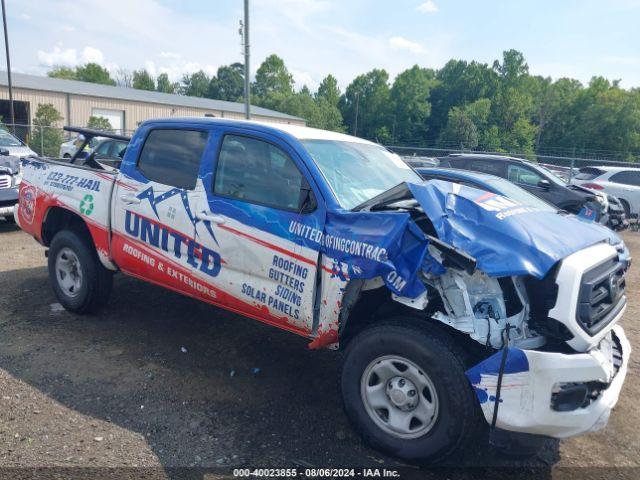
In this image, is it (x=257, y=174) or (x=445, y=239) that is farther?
(x=257, y=174)

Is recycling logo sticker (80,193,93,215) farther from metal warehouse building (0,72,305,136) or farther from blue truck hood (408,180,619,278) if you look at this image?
metal warehouse building (0,72,305,136)

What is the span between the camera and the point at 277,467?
9.55ft

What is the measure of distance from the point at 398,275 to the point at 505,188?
132 inches

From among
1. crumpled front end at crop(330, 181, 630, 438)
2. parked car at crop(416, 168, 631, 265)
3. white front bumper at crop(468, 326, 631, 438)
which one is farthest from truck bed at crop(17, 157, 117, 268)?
white front bumper at crop(468, 326, 631, 438)

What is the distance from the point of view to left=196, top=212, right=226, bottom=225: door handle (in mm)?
3660

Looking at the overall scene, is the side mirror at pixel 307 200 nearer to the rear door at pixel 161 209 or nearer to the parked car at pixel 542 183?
the rear door at pixel 161 209

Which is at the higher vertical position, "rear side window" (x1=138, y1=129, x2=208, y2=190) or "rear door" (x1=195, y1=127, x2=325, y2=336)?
"rear side window" (x1=138, y1=129, x2=208, y2=190)

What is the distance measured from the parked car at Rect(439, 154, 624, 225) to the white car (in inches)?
111

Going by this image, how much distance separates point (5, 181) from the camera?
834cm

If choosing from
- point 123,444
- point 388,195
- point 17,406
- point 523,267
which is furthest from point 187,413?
point 523,267

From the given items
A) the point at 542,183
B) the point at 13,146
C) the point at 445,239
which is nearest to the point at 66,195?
the point at 445,239

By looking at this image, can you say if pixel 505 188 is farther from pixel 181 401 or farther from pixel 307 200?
pixel 181 401

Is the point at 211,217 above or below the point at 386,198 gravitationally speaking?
below

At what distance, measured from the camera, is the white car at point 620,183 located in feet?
43.8
